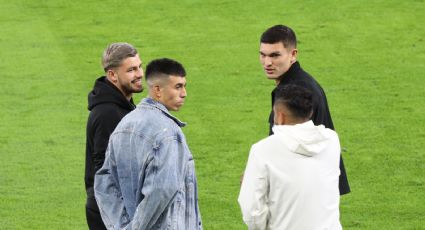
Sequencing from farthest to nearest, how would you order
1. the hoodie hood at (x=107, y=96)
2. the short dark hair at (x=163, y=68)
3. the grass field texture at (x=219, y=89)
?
the grass field texture at (x=219, y=89), the hoodie hood at (x=107, y=96), the short dark hair at (x=163, y=68)

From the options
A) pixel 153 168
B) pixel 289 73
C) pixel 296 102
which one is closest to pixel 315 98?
pixel 289 73

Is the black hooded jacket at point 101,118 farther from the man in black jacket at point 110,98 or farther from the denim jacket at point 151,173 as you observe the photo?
the denim jacket at point 151,173

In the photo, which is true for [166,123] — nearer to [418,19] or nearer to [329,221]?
[329,221]

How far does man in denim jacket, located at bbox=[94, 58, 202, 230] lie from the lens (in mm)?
5613

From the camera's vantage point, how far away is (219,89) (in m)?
13.6

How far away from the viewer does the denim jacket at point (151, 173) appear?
5605mm

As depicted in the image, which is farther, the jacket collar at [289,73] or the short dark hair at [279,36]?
the short dark hair at [279,36]

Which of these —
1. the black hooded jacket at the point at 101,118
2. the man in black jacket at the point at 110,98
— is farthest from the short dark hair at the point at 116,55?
the black hooded jacket at the point at 101,118

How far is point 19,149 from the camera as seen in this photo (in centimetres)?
1166

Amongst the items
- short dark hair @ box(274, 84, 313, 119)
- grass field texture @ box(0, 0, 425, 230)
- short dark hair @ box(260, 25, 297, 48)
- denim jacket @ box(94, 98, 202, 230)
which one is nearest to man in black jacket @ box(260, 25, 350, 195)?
short dark hair @ box(260, 25, 297, 48)

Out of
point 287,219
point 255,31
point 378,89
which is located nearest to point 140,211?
point 287,219

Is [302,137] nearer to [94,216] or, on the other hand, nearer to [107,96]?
[107,96]

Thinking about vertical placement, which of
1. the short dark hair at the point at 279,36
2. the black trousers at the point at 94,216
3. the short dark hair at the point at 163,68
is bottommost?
the black trousers at the point at 94,216

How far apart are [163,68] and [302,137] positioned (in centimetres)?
92
